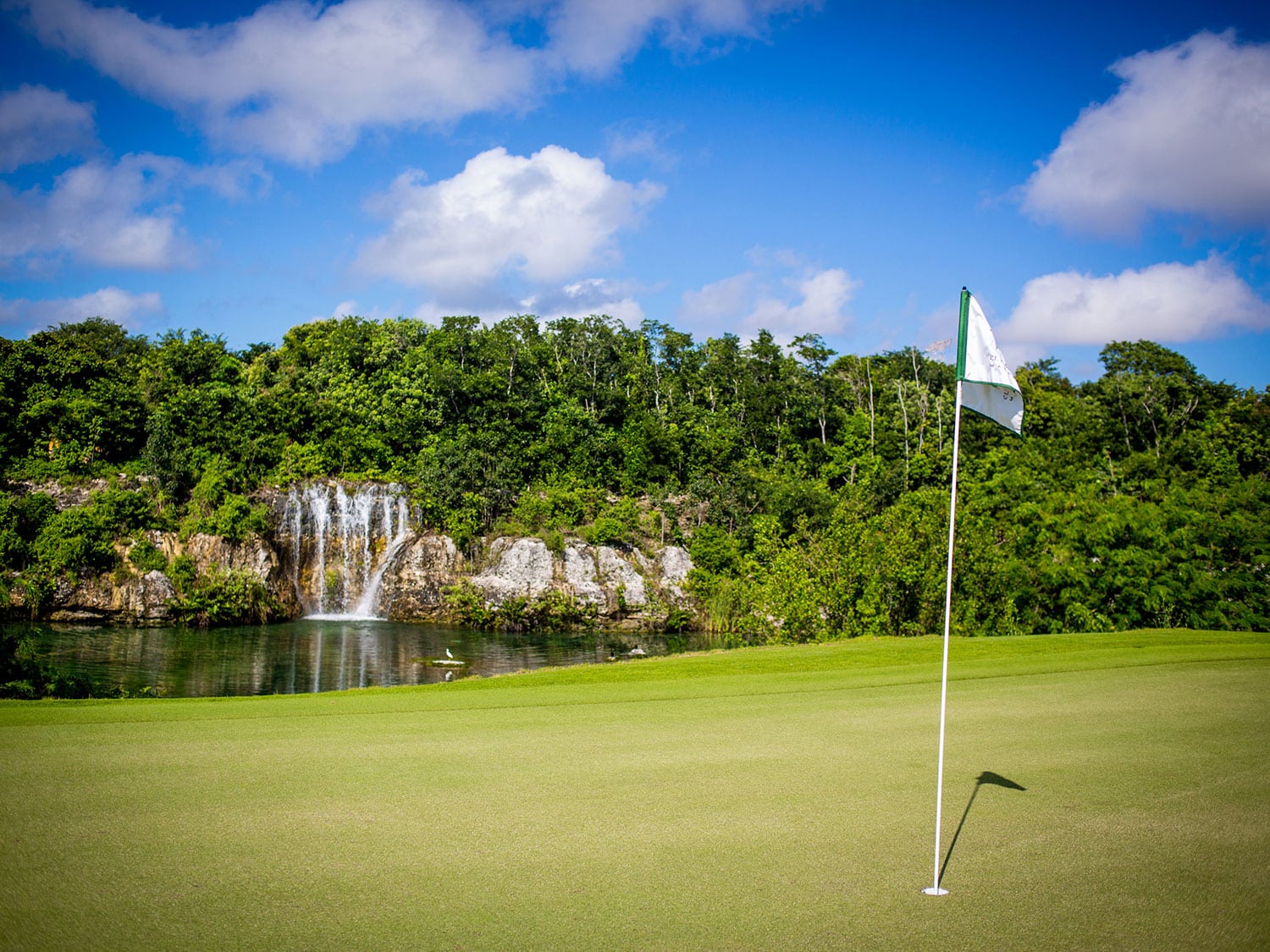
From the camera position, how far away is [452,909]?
5.31 metres

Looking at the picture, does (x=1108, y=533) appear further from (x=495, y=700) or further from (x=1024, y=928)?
(x=1024, y=928)

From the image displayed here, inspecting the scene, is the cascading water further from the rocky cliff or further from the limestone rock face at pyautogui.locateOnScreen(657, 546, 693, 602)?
the limestone rock face at pyautogui.locateOnScreen(657, 546, 693, 602)

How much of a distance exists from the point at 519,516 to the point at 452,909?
53771mm

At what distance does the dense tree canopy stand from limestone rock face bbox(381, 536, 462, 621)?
2.12 metres

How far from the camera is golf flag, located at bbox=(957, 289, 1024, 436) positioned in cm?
711

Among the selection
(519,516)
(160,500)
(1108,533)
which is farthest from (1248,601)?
(160,500)

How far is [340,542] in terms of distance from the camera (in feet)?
178

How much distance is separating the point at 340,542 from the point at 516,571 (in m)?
11.2

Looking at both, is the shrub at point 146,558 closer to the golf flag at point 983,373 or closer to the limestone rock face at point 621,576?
the limestone rock face at point 621,576

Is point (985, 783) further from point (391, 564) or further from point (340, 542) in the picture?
point (340, 542)

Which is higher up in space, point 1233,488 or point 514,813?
point 1233,488

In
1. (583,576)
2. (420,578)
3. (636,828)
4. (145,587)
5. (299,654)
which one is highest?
(636,828)

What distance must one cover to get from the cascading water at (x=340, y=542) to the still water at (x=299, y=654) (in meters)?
3.91

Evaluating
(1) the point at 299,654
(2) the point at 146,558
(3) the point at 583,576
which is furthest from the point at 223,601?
→ (3) the point at 583,576
